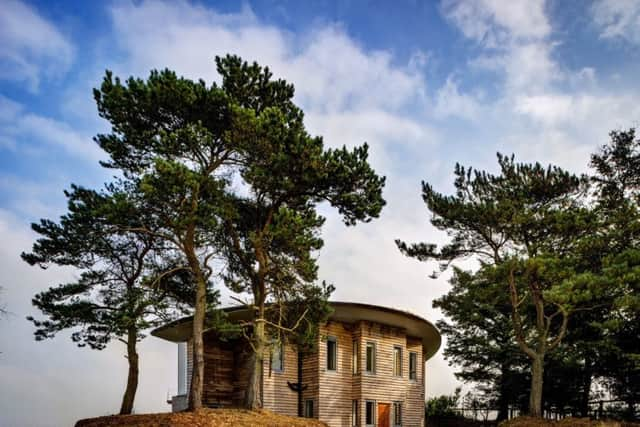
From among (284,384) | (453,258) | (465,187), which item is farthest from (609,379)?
(284,384)

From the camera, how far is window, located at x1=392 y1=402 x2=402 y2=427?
22730 millimetres

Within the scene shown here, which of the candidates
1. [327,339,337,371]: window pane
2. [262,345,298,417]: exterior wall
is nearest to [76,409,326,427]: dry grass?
[262,345,298,417]: exterior wall

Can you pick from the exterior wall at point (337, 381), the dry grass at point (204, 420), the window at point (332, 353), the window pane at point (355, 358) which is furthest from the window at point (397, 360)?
the dry grass at point (204, 420)

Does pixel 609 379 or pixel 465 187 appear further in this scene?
pixel 609 379

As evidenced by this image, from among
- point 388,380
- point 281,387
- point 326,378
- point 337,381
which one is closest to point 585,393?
point 388,380

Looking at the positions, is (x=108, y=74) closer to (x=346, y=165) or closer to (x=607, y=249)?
(x=346, y=165)

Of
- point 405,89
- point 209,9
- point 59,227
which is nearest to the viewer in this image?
point 209,9

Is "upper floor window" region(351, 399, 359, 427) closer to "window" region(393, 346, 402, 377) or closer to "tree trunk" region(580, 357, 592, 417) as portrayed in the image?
"window" region(393, 346, 402, 377)

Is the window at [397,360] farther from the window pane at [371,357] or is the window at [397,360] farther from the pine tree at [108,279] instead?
the pine tree at [108,279]

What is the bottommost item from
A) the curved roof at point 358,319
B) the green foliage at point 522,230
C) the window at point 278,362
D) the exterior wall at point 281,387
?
the exterior wall at point 281,387

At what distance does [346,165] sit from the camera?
15.4 meters

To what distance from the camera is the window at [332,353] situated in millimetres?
21656

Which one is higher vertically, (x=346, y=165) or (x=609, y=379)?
(x=346, y=165)

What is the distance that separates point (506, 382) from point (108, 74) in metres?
22.4
